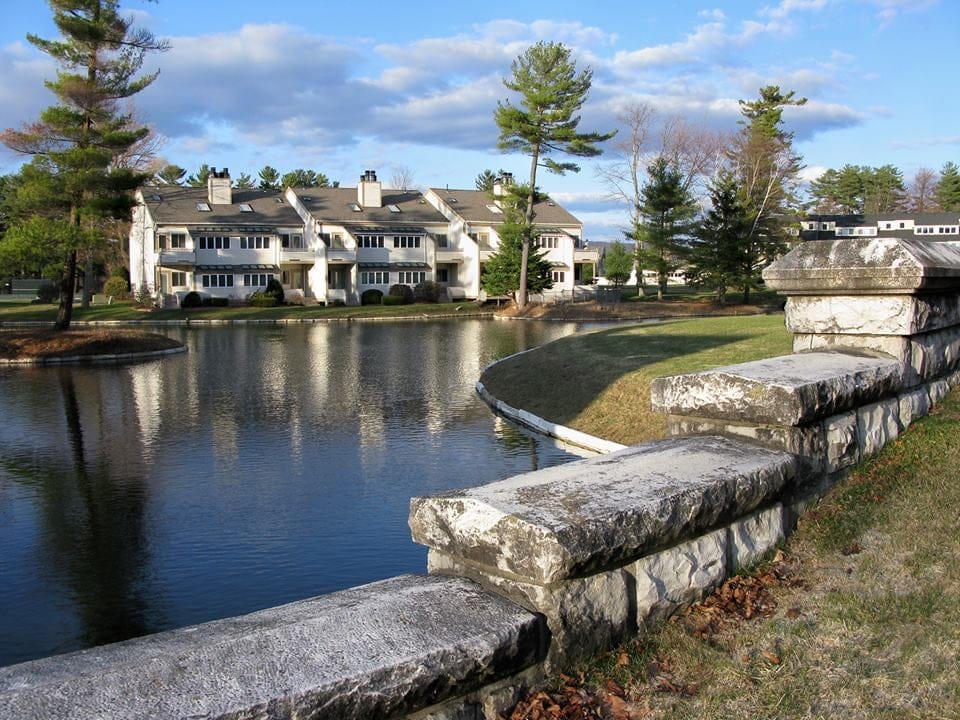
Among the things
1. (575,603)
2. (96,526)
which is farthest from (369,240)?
(575,603)

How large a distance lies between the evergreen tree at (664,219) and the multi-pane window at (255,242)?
2339 cm

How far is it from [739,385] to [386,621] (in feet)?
8.24

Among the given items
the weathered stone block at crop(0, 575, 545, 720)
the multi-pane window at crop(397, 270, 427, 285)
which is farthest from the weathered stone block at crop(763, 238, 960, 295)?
the multi-pane window at crop(397, 270, 427, 285)

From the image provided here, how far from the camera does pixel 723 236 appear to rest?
47.7m

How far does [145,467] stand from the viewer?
11.3 meters

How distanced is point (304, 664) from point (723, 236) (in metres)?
48.0

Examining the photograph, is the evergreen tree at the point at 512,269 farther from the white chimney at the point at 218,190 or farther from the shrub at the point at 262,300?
the white chimney at the point at 218,190

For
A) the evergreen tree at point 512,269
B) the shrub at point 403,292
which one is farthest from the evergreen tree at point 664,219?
the shrub at point 403,292

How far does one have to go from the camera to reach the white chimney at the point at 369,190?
198 ft

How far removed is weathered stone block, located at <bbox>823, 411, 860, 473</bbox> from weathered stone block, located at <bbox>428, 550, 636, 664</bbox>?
6.27 ft

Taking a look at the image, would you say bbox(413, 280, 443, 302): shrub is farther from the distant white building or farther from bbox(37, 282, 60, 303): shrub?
bbox(37, 282, 60, 303): shrub

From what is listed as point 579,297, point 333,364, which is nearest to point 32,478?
point 333,364

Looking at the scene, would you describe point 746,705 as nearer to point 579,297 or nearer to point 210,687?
point 210,687

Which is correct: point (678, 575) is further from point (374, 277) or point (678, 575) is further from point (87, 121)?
point (374, 277)
